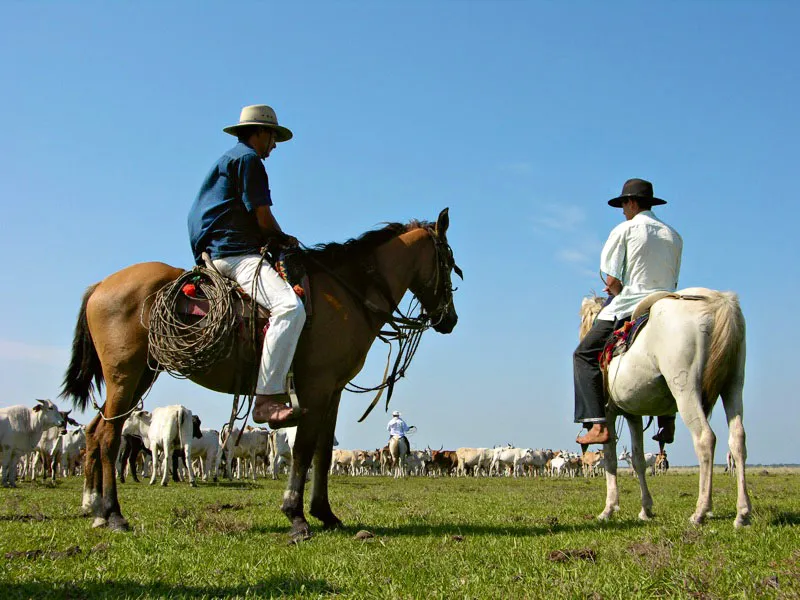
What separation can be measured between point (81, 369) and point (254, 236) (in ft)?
8.49

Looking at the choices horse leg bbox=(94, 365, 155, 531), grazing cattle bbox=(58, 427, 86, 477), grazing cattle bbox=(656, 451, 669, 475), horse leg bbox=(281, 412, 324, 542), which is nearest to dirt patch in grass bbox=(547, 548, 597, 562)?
horse leg bbox=(281, 412, 324, 542)

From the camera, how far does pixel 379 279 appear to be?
26.7ft

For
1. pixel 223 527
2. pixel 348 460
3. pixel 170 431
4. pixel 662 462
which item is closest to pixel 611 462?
pixel 223 527

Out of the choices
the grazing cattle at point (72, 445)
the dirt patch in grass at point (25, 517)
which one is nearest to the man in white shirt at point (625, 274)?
the dirt patch in grass at point (25, 517)

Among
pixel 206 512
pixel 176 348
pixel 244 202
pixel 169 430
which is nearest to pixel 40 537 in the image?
pixel 176 348

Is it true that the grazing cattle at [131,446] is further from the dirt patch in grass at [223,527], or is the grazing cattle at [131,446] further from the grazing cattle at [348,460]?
the grazing cattle at [348,460]

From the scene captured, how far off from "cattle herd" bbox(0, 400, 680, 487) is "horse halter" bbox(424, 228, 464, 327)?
105 inches

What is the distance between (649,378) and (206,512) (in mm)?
5485

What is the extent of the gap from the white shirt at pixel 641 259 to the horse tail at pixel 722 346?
1119mm

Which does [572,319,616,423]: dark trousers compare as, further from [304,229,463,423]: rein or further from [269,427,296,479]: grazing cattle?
[269,427,296,479]: grazing cattle

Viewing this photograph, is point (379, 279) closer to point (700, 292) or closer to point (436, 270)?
point (436, 270)

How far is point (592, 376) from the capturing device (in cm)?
861

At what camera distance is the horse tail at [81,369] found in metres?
8.42

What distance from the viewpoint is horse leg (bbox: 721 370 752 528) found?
683 cm
